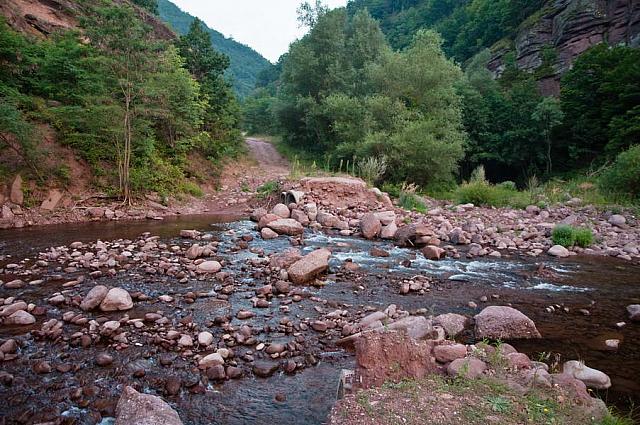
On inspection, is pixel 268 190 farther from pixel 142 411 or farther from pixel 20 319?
pixel 142 411

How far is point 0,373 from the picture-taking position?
3.52 m

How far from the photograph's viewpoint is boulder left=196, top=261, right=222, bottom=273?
6730 mm

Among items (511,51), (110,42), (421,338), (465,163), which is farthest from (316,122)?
(511,51)

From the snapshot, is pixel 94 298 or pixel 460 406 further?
pixel 94 298

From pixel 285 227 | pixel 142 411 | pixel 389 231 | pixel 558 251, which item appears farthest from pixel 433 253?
pixel 142 411

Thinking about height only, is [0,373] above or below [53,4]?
below

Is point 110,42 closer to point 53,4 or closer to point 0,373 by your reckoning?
point 0,373

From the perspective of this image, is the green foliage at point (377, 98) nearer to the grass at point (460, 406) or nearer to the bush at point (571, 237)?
the bush at point (571, 237)

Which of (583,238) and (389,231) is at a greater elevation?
(583,238)

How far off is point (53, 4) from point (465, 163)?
27.3 metres

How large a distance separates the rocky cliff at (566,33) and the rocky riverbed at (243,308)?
26.8 m

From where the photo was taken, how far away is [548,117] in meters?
23.7

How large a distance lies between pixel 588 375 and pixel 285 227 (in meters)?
7.38

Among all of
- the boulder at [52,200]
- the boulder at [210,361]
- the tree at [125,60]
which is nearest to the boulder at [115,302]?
the boulder at [210,361]
